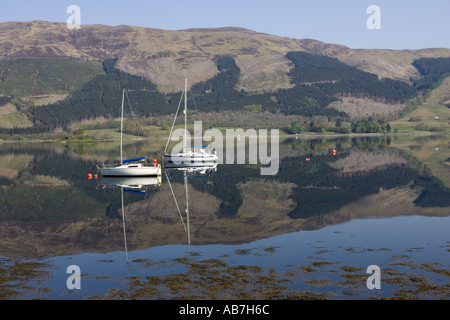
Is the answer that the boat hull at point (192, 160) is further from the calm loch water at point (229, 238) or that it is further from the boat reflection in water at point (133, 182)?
the calm loch water at point (229, 238)

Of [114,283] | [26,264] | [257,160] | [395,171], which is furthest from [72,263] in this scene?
[257,160]

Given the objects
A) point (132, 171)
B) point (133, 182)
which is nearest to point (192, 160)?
point (132, 171)

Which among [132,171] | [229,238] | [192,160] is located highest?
[132,171]

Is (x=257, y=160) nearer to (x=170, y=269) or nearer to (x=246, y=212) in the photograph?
(x=246, y=212)

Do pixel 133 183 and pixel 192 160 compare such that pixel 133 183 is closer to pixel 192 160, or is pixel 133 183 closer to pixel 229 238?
pixel 192 160

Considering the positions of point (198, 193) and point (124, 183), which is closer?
point (198, 193)

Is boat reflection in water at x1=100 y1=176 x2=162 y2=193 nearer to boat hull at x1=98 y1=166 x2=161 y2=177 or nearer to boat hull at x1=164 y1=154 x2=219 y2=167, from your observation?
boat hull at x1=98 y1=166 x2=161 y2=177

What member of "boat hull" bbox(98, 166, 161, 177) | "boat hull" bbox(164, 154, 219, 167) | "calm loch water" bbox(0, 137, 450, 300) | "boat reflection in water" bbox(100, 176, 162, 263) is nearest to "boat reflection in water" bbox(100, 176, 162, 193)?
"boat reflection in water" bbox(100, 176, 162, 263)

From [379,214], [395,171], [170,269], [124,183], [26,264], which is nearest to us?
[170,269]

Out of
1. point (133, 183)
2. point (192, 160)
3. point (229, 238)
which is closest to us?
point (229, 238)
